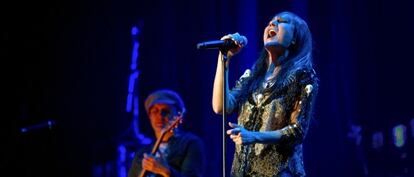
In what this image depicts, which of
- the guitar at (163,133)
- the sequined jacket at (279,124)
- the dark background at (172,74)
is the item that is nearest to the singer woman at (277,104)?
the sequined jacket at (279,124)

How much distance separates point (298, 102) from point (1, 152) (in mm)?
3224

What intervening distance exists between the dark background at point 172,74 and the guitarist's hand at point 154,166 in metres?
0.96

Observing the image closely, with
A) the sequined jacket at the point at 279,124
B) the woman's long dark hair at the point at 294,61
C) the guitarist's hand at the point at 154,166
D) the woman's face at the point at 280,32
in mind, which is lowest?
the guitarist's hand at the point at 154,166

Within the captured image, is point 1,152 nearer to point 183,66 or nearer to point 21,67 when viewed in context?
point 21,67

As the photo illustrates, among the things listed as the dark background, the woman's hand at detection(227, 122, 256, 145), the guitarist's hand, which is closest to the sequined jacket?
the woman's hand at detection(227, 122, 256, 145)

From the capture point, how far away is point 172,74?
171 inches

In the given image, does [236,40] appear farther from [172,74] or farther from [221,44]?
[172,74]

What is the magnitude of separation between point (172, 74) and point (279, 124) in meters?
2.37

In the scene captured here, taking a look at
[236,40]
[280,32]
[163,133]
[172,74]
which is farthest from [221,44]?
[172,74]

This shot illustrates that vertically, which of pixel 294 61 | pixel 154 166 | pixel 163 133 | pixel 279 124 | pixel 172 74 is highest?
pixel 294 61

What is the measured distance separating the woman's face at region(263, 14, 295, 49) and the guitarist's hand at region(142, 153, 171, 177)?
3.33 feet

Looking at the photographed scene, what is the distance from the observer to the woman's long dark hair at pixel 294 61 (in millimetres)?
2096

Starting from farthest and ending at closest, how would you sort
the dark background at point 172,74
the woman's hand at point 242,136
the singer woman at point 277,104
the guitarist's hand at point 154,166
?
the dark background at point 172,74
the guitarist's hand at point 154,166
the singer woman at point 277,104
the woman's hand at point 242,136

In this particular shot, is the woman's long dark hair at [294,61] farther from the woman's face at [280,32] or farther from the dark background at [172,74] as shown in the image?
the dark background at [172,74]
